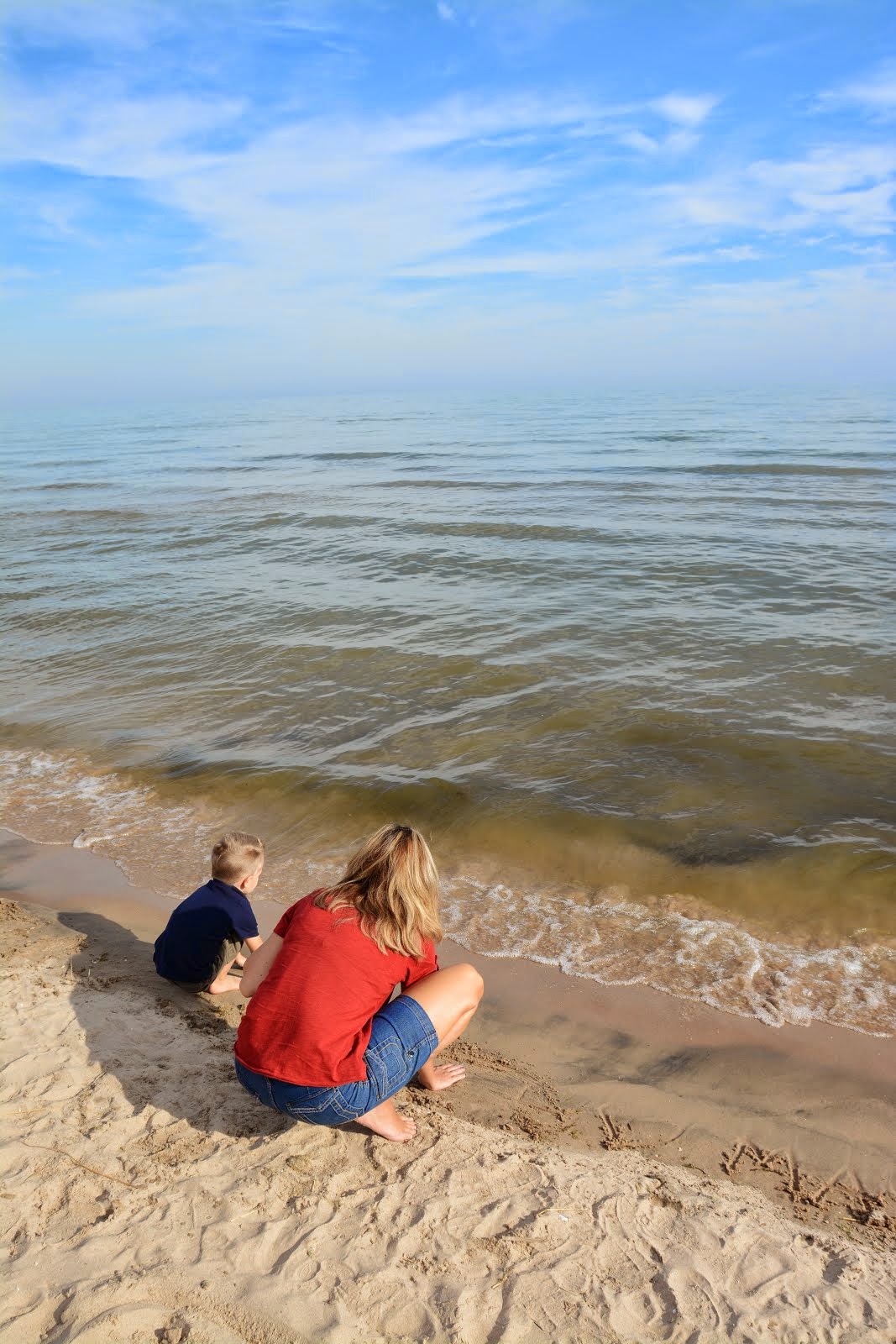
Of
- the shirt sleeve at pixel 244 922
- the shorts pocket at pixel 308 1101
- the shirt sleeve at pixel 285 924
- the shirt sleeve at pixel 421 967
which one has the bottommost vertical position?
the shorts pocket at pixel 308 1101

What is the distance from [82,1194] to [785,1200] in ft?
8.12

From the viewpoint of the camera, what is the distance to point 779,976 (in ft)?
14.7

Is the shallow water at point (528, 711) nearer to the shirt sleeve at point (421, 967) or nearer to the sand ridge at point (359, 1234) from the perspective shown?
the shirt sleeve at point (421, 967)

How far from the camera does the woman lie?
3008 mm

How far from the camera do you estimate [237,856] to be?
4047 millimetres

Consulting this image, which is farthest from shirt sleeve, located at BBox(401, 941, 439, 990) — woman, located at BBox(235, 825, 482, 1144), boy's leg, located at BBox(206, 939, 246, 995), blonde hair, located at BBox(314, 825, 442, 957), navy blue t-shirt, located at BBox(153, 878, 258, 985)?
boy's leg, located at BBox(206, 939, 246, 995)

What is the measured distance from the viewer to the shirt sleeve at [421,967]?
11.1ft

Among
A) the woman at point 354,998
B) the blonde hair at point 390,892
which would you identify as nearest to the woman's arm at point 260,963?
the woman at point 354,998

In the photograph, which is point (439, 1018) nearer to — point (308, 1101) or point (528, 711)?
point (308, 1101)

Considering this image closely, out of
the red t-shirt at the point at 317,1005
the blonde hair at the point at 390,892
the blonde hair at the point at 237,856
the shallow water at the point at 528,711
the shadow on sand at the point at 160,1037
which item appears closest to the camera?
the red t-shirt at the point at 317,1005

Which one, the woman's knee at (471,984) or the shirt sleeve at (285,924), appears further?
the woman's knee at (471,984)

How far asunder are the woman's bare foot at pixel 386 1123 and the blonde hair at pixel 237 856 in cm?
131

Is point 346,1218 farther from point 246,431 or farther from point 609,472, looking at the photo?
point 246,431

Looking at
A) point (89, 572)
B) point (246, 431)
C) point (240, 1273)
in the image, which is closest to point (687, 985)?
→ point (240, 1273)
